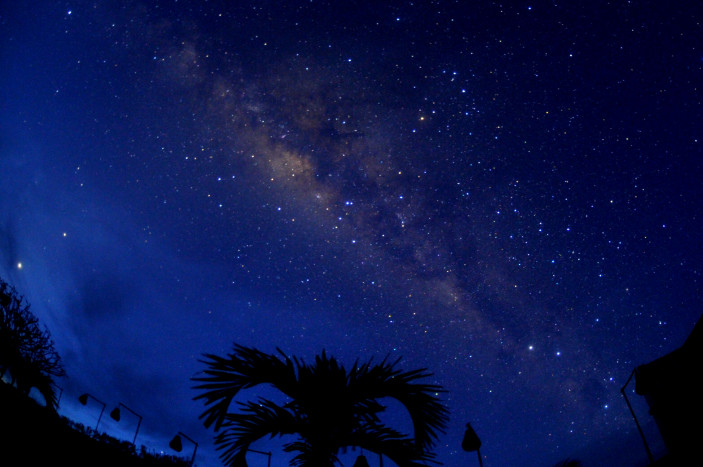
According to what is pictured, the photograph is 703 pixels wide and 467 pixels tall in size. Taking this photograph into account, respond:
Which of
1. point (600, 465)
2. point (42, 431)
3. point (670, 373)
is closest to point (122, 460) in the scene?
point (42, 431)

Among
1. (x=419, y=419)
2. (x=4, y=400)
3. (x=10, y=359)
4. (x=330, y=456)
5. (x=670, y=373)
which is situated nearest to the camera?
(x=330, y=456)

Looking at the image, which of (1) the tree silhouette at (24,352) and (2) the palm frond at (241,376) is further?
(1) the tree silhouette at (24,352)

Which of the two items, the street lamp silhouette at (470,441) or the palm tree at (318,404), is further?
the street lamp silhouette at (470,441)

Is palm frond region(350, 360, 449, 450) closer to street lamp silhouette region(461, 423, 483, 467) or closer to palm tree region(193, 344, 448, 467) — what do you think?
palm tree region(193, 344, 448, 467)

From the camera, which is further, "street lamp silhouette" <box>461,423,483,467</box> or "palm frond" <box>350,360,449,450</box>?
"street lamp silhouette" <box>461,423,483,467</box>

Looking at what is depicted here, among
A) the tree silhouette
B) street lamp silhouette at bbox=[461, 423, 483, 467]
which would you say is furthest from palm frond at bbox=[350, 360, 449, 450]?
the tree silhouette

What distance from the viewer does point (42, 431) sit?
216 inches

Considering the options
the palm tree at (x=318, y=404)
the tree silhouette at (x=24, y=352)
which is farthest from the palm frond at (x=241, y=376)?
the tree silhouette at (x=24, y=352)

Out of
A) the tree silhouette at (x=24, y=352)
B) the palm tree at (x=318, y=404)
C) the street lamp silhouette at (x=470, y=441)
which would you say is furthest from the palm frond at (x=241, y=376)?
the tree silhouette at (x=24, y=352)

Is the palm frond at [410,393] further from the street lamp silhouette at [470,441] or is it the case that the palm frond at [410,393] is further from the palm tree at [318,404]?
the street lamp silhouette at [470,441]

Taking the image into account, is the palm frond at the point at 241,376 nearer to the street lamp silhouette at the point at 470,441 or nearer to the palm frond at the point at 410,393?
the palm frond at the point at 410,393

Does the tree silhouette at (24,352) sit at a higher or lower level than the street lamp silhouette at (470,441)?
higher

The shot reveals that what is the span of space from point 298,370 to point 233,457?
1.02 metres

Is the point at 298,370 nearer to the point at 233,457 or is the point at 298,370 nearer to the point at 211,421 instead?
the point at 211,421
